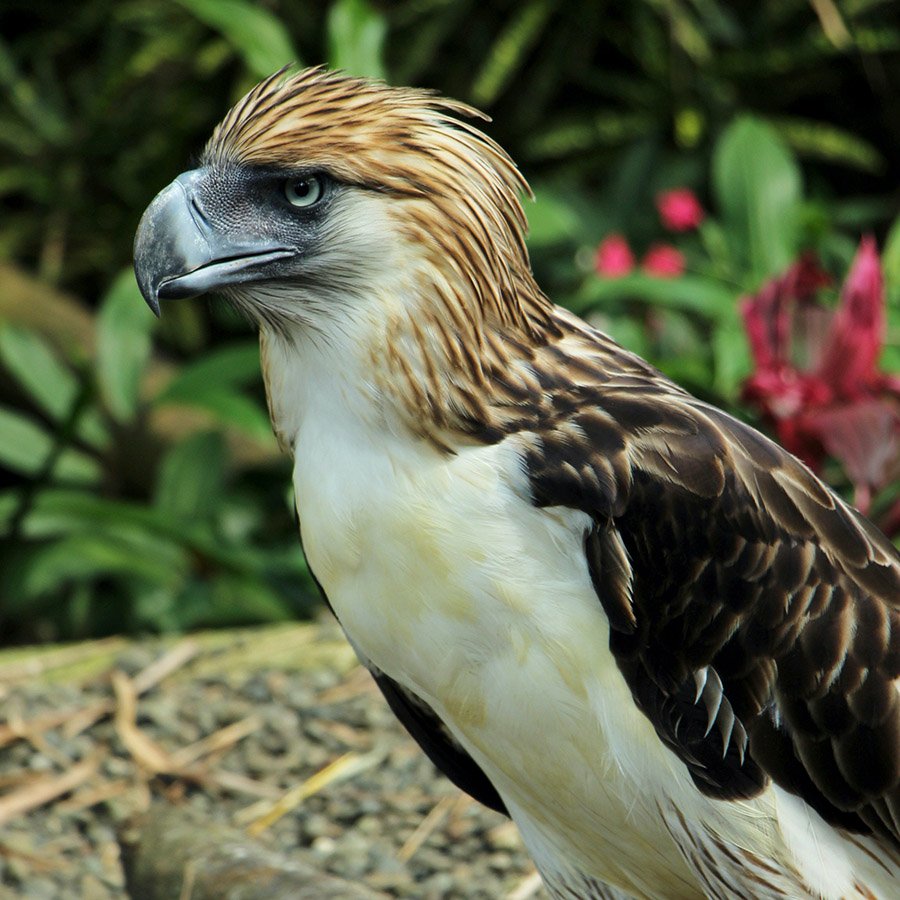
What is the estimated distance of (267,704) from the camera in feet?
13.4

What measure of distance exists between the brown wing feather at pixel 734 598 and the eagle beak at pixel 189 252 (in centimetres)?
53

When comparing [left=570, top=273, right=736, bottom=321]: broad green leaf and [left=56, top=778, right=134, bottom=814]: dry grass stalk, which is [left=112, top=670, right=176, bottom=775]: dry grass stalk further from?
[left=570, top=273, right=736, bottom=321]: broad green leaf

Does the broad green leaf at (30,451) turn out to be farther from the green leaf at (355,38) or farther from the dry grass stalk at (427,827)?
the dry grass stalk at (427,827)

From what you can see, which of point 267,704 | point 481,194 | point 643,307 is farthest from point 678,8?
point 481,194

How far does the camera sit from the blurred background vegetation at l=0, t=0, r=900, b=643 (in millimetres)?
4922

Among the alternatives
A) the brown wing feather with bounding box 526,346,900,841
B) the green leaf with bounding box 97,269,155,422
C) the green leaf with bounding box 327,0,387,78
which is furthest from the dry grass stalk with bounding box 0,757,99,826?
the green leaf with bounding box 327,0,387,78

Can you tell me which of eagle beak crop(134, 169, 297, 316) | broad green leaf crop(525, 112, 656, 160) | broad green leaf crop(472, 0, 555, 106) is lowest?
eagle beak crop(134, 169, 297, 316)

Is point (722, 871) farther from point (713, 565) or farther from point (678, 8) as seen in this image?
point (678, 8)

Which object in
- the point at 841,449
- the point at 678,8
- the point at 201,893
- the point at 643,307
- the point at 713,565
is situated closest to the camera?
the point at 713,565

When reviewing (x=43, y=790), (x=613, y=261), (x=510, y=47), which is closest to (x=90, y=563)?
(x=43, y=790)

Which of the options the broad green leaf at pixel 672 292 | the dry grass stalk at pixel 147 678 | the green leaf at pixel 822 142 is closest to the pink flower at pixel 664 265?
the broad green leaf at pixel 672 292

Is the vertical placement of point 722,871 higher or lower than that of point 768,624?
lower

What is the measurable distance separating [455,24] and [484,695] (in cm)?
501

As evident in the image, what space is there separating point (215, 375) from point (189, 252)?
2.61 meters
